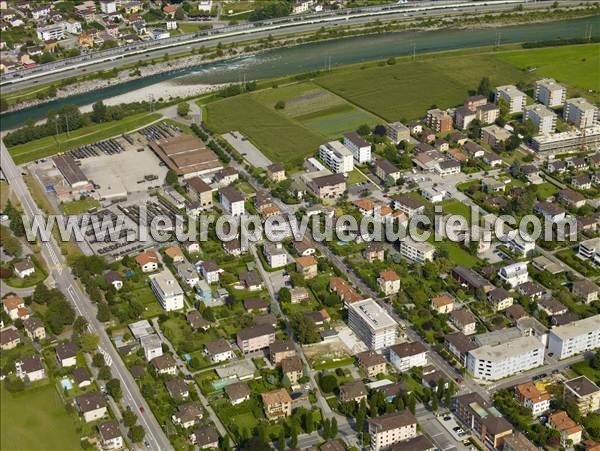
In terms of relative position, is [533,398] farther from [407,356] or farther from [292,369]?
[292,369]

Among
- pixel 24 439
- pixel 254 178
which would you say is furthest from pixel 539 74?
pixel 24 439

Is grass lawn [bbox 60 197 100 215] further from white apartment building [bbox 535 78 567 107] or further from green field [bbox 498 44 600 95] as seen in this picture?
green field [bbox 498 44 600 95]

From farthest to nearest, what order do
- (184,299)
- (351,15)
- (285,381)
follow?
(351,15) → (184,299) → (285,381)

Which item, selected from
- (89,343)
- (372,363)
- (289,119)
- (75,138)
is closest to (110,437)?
(89,343)

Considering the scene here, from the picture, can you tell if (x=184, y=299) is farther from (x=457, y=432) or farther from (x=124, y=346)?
(x=457, y=432)

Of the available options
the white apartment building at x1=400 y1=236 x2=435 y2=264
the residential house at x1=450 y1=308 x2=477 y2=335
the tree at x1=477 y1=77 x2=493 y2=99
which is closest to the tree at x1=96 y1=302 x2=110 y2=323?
the white apartment building at x1=400 y1=236 x2=435 y2=264

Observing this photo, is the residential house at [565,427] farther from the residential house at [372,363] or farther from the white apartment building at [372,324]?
the white apartment building at [372,324]
